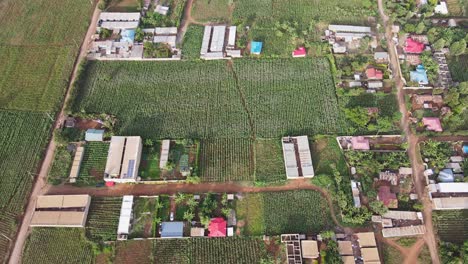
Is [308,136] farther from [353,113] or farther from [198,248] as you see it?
[198,248]

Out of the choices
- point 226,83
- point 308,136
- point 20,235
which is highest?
point 226,83

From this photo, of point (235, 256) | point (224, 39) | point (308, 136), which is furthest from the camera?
point (224, 39)

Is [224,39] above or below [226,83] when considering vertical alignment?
above

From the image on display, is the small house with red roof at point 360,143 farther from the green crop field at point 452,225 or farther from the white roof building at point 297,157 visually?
the green crop field at point 452,225

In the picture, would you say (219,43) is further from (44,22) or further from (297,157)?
(44,22)

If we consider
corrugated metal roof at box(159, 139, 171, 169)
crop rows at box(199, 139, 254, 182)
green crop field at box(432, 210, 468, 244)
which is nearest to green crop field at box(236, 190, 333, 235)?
crop rows at box(199, 139, 254, 182)

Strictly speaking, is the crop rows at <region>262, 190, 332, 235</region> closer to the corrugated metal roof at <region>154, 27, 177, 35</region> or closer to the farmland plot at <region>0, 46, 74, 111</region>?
the corrugated metal roof at <region>154, 27, 177, 35</region>

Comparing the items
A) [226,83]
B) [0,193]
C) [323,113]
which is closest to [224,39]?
[226,83]
